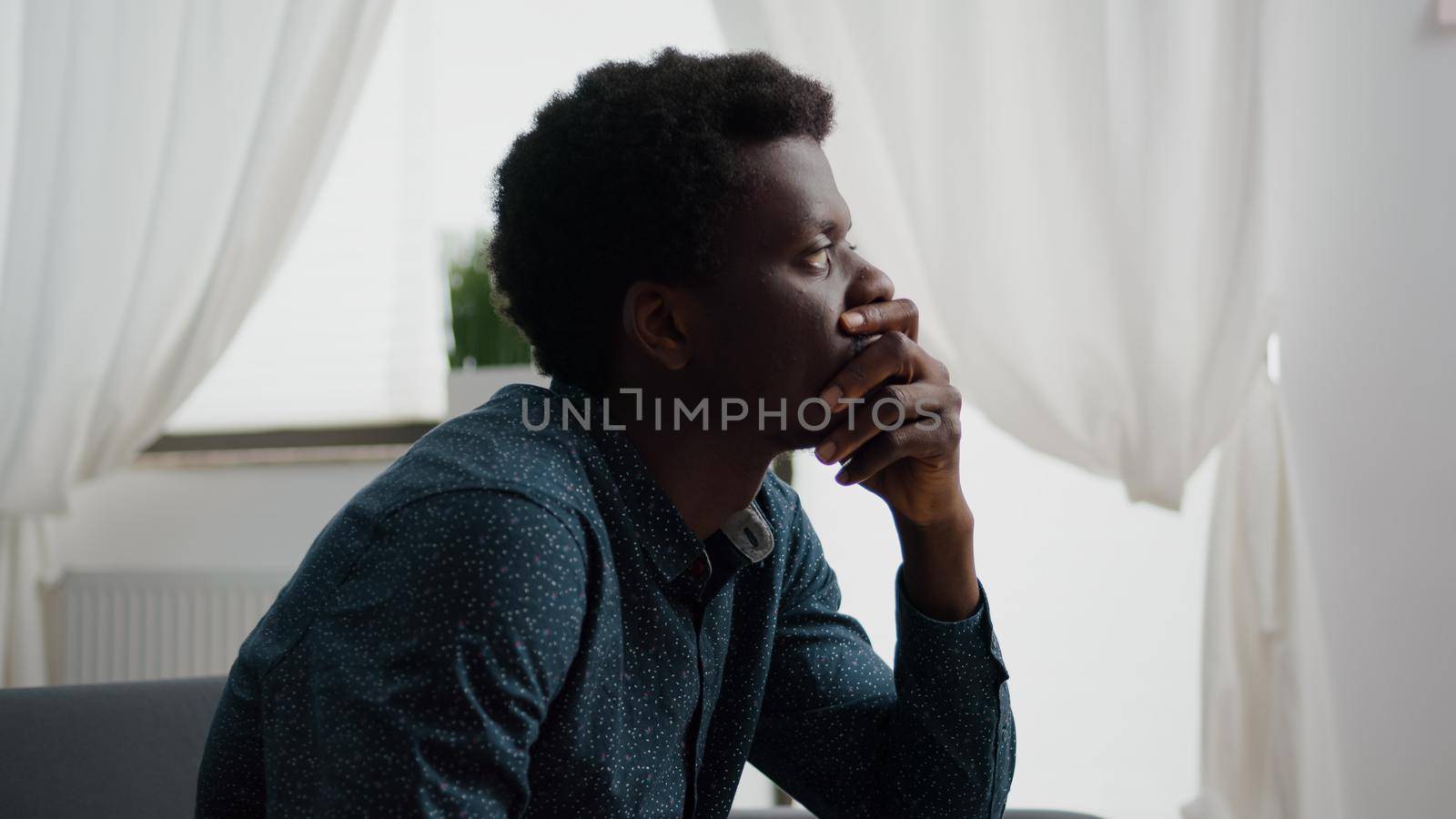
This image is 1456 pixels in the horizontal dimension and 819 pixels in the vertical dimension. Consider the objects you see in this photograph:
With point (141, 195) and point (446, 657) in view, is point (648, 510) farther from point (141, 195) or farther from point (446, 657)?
point (141, 195)

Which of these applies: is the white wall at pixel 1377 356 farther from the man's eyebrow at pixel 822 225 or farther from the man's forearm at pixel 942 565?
the man's eyebrow at pixel 822 225

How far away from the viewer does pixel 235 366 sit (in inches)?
117

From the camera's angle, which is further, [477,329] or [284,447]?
[284,447]

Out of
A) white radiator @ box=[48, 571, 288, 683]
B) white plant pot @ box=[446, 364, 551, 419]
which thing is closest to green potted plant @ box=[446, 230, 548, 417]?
white plant pot @ box=[446, 364, 551, 419]

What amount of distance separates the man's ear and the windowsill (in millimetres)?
1871

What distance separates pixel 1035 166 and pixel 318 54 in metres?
1.51

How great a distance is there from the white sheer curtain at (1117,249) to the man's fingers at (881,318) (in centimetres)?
117

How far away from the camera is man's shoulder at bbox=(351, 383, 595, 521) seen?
825mm

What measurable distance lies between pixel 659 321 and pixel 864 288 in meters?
0.18

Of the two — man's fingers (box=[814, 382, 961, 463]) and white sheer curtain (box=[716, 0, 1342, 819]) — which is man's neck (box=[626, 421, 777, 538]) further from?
white sheer curtain (box=[716, 0, 1342, 819])

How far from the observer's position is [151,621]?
2.78m

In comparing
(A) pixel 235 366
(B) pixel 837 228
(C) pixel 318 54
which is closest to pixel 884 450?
(B) pixel 837 228

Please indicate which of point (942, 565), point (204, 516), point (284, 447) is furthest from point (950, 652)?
point (204, 516)

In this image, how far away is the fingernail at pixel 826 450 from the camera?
1.04 m
